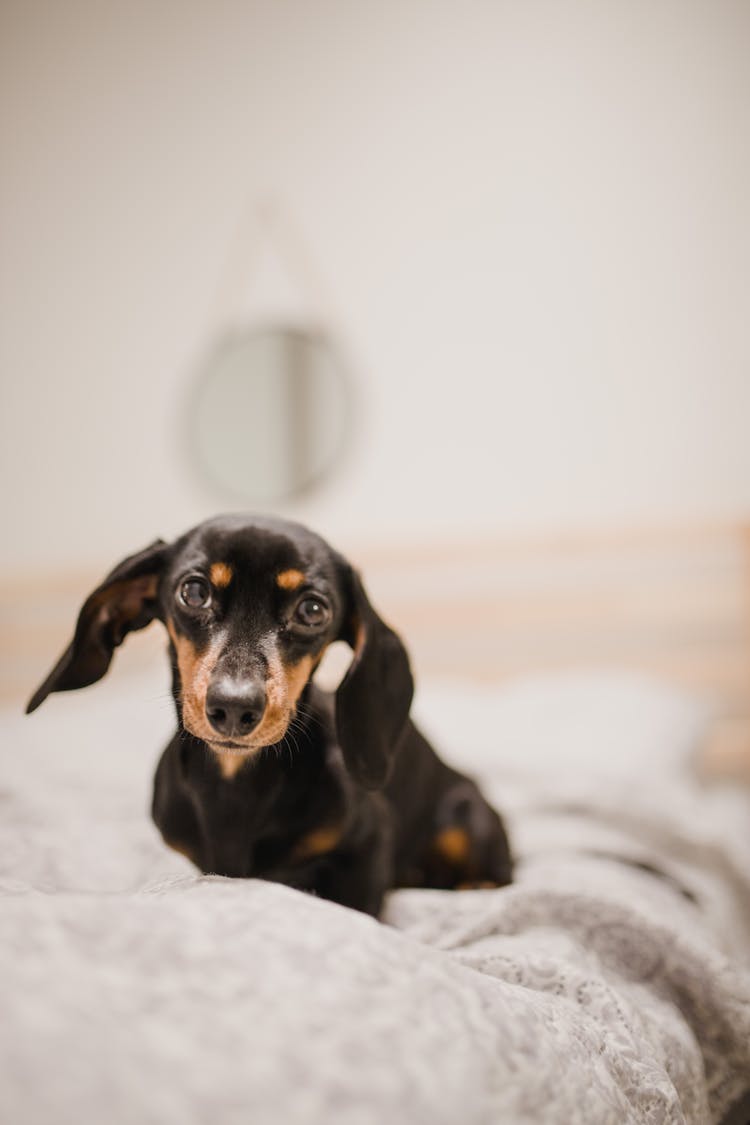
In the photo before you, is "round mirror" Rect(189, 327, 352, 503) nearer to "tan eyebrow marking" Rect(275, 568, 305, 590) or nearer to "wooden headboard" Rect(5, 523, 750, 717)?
"wooden headboard" Rect(5, 523, 750, 717)

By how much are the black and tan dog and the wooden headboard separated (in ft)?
6.00

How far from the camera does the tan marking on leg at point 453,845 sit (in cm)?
119

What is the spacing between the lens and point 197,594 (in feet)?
2.99

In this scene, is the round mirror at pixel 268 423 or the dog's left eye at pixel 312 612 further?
the round mirror at pixel 268 423

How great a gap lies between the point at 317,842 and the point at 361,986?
44 centimetres

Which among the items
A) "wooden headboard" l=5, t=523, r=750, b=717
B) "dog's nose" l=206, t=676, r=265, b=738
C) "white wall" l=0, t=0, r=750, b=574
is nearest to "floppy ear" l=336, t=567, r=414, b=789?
"dog's nose" l=206, t=676, r=265, b=738

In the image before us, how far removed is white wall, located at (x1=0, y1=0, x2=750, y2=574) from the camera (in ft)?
9.38

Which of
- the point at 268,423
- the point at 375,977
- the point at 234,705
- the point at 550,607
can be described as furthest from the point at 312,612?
the point at 268,423

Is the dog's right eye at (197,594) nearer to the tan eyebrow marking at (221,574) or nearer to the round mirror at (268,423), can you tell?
the tan eyebrow marking at (221,574)

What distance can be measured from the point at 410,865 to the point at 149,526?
7.21 feet

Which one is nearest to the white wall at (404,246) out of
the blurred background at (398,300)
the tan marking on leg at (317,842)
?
the blurred background at (398,300)

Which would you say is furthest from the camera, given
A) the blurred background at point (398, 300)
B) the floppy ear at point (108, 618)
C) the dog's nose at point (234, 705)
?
the blurred background at point (398, 300)

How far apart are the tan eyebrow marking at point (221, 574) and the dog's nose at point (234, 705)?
14 cm

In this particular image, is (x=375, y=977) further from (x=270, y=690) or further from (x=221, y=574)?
(x=221, y=574)
